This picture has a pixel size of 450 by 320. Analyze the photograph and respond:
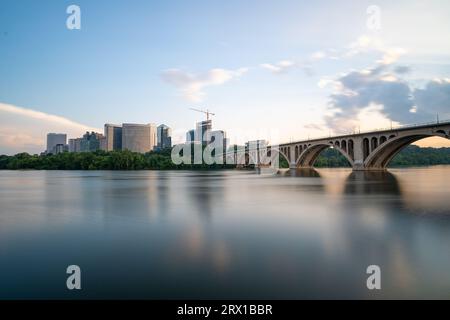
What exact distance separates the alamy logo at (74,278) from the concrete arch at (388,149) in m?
61.5

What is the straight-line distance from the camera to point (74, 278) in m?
7.11

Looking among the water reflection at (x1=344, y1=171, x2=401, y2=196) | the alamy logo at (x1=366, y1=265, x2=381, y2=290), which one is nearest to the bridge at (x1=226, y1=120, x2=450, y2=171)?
the water reflection at (x1=344, y1=171, x2=401, y2=196)

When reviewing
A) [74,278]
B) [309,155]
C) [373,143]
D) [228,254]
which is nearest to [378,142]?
[373,143]

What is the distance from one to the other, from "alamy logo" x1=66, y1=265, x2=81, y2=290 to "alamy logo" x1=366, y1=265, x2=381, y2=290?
7.03 m

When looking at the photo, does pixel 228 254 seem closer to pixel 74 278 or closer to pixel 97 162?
pixel 74 278

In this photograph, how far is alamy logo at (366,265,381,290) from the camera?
263 inches

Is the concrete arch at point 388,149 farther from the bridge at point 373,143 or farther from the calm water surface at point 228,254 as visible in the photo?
the calm water surface at point 228,254

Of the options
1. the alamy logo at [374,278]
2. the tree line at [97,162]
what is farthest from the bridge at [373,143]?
the tree line at [97,162]

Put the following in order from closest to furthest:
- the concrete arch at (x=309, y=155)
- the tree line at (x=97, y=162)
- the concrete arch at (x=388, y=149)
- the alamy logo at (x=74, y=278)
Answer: the alamy logo at (x=74, y=278) → the concrete arch at (x=388, y=149) → the concrete arch at (x=309, y=155) → the tree line at (x=97, y=162)

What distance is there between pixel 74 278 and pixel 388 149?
72956mm

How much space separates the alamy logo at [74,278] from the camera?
6844 millimetres

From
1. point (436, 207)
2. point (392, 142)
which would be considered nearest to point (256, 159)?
point (392, 142)
